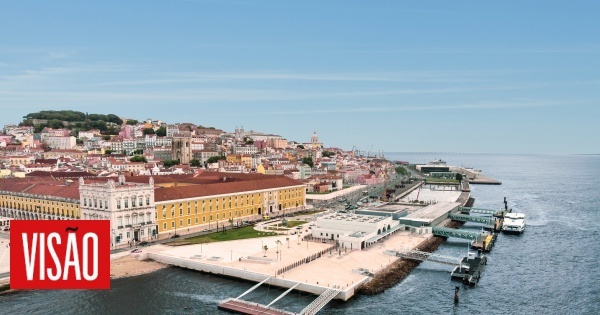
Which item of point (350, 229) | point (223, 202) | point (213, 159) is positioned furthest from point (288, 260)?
point (213, 159)

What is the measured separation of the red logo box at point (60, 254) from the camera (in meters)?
10.2

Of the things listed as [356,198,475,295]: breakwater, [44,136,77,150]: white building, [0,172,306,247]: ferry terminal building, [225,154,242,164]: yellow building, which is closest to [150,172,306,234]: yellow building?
[0,172,306,247]: ferry terminal building

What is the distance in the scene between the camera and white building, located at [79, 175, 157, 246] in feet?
192

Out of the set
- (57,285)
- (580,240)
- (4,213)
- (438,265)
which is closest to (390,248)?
(438,265)

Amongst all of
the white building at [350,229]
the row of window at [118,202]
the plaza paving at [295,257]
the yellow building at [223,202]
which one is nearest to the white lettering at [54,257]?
the plaza paving at [295,257]

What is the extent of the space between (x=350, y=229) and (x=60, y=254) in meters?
57.1

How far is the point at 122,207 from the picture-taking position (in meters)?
59.4

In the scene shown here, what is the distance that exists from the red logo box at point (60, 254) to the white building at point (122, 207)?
166ft

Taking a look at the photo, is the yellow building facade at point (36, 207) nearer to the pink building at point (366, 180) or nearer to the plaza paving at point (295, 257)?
the plaza paving at point (295, 257)

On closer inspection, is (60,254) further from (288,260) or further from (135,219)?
(135,219)

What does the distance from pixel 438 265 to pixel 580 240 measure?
98.9 ft

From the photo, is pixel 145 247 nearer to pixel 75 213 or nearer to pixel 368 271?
pixel 75 213

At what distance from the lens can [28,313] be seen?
128ft

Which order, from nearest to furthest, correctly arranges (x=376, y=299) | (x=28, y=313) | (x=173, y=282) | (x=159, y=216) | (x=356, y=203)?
1. (x=28, y=313)
2. (x=376, y=299)
3. (x=173, y=282)
4. (x=159, y=216)
5. (x=356, y=203)
